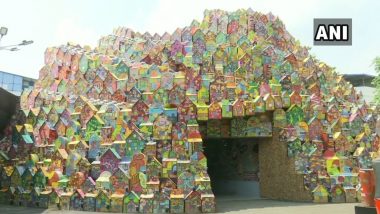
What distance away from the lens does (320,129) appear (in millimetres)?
16547

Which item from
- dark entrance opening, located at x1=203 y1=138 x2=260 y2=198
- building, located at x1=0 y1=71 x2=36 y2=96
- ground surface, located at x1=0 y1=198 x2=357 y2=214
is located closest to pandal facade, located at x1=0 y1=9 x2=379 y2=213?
ground surface, located at x1=0 y1=198 x2=357 y2=214

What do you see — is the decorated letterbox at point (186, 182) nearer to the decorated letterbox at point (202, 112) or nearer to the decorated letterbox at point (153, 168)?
the decorated letterbox at point (153, 168)

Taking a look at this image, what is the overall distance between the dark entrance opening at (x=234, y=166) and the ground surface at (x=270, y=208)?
3136mm

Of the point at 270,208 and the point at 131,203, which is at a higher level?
the point at 131,203

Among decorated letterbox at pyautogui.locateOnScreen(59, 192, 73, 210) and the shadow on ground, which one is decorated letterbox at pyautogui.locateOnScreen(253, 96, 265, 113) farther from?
decorated letterbox at pyautogui.locateOnScreen(59, 192, 73, 210)

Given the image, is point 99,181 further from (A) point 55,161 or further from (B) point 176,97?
(B) point 176,97

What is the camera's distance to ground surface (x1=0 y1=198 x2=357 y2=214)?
506 inches

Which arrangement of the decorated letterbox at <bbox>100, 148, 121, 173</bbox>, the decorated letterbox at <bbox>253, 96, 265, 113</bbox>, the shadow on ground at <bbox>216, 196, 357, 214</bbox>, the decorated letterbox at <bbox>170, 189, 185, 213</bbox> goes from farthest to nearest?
the decorated letterbox at <bbox>253, 96, 265, 113</bbox>
the decorated letterbox at <bbox>100, 148, 121, 173</bbox>
the shadow on ground at <bbox>216, 196, 357, 214</bbox>
the decorated letterbox at <bbox>170, 189, 185, 213</bbox>

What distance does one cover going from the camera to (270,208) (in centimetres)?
1380

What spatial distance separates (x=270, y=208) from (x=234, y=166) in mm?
6160

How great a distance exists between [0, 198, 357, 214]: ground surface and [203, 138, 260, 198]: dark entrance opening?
10.3ft

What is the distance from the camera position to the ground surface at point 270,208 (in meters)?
12.9

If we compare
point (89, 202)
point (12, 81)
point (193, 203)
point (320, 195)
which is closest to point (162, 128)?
point (193, 203)

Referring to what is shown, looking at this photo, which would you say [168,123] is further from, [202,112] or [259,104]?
[259,104]
